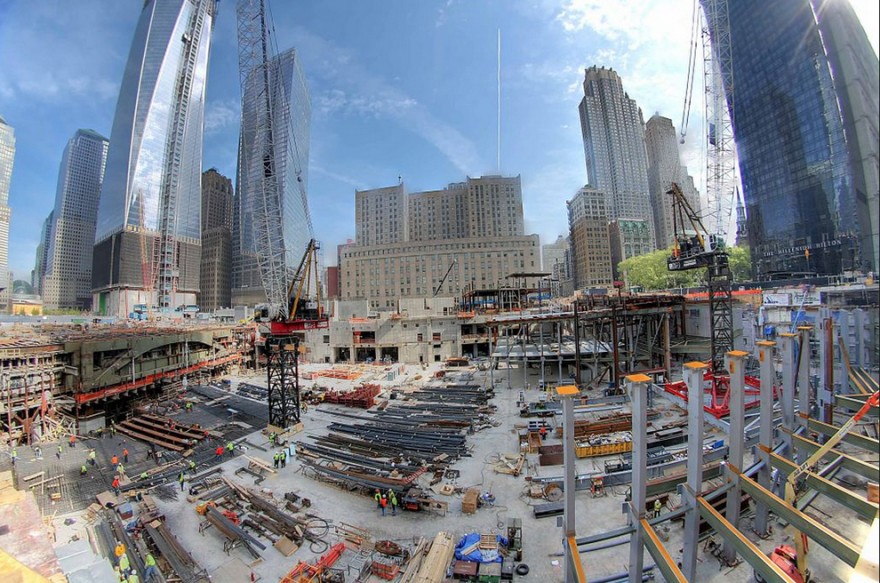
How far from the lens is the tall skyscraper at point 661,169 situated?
141125 millimetres

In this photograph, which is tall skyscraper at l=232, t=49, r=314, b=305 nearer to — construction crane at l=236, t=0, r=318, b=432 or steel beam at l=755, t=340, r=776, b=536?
construction crane at l=236, t=0, r=318, b=432

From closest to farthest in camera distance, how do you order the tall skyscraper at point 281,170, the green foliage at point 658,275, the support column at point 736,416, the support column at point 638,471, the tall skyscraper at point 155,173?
the support column at point 638,471 < the support column at point 736,416 < the tall skyscraper at point 281,170 < the green foliage at point 658,275 < the tall skyscraper at point 155,173

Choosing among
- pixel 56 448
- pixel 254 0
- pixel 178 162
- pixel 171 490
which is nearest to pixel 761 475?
pixel 171 490

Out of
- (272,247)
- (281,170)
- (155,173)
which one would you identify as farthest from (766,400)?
(155,173)

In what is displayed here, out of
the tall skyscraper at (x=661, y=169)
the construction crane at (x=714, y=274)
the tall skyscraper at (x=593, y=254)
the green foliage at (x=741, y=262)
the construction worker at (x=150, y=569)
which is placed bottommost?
the construction worker at (x=150, y=569)

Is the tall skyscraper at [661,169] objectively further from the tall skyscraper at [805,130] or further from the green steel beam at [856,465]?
the green steel beam at [856,465]

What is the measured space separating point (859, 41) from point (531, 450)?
19.0 m

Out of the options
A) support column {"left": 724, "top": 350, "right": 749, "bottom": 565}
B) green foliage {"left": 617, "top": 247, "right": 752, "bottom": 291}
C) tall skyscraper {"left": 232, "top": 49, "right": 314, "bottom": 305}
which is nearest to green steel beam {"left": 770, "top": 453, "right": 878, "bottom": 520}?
support column {"left": 724, "top": 350, "right": 749, "bottom": 565}

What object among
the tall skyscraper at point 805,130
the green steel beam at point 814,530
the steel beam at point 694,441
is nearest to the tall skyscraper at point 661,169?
the tall skyscraper at point 805,130

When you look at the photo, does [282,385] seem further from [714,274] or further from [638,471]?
[714,274]

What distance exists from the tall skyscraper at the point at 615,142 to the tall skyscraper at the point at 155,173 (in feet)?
508

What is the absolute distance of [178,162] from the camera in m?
109

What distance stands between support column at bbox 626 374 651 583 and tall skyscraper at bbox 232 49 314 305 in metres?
30.4

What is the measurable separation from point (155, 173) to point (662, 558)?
140702 millimetres
